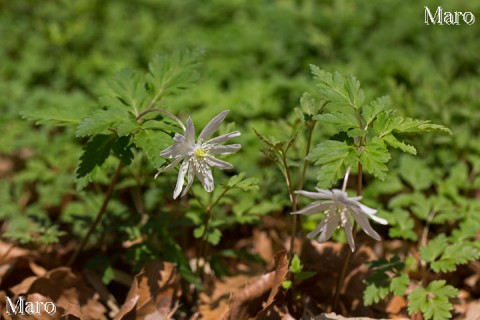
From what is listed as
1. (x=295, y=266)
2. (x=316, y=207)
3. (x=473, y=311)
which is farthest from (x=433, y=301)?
(x=316, y=207)

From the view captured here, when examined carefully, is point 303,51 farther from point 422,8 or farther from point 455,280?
point 455,280

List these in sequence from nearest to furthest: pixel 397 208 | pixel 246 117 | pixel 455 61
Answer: pixel 397 208 < pixel 246 117 < pixel 455 61

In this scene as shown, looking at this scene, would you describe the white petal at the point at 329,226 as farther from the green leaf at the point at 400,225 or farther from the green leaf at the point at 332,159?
the green leaf at the point at 400,225

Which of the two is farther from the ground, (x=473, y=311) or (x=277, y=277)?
(x=277, y=277)

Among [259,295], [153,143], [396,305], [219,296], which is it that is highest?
[153,143]

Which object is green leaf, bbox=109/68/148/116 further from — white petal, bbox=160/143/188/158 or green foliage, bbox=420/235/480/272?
green foliage, bbox=420/235/480/272

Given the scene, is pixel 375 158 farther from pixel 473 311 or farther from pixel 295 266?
pixel 473 311

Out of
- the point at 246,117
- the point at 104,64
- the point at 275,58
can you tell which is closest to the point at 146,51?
the point at 104,64

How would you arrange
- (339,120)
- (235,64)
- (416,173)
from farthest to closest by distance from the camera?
(235,64), (416,173), (339,120)
